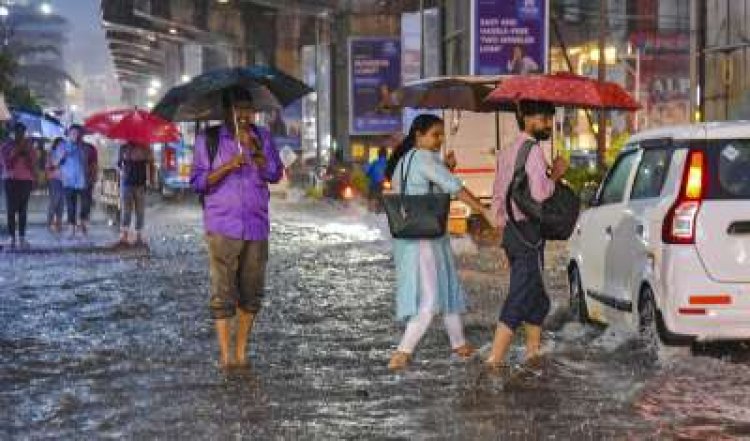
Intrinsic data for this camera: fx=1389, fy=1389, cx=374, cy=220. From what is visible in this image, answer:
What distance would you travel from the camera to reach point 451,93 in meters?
18.9

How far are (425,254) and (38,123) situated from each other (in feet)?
89.3

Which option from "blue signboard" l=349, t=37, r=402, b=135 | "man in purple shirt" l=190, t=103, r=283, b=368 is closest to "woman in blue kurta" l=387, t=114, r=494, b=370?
"man in purple shirt" l=190, t=103, r=283, b=368

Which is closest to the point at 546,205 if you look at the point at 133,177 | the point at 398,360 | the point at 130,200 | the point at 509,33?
the point at 398,360

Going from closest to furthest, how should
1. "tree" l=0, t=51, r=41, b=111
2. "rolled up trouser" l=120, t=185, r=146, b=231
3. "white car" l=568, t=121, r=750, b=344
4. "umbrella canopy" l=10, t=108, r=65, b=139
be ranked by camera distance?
"white car" l=568, t=121, r=750, b=344 → "rolled up trouser" l=120, t=185, r=146, b=231 → "umbrella canopy" l=10, t=108, r=65, b=139 → "tree" l=0, t=51, r=41, b=111

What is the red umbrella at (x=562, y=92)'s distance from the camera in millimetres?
10008

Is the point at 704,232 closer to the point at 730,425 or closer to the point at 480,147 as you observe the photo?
the point at 730,425

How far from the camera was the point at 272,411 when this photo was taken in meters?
8.05

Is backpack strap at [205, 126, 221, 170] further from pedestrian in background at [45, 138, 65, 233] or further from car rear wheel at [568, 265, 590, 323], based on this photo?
pedestrian in background at [45, 138, 65, 233]

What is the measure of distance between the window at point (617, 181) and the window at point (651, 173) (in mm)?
275

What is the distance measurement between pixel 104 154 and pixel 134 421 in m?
51.0

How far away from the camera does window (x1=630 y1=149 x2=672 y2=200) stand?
9648mm

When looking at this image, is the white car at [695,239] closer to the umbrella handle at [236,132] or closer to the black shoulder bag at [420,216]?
the black shoulder bag at [420,216]

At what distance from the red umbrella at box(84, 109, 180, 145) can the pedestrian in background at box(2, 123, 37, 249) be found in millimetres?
1176

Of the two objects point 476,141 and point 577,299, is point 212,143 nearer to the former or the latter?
point 577,299
